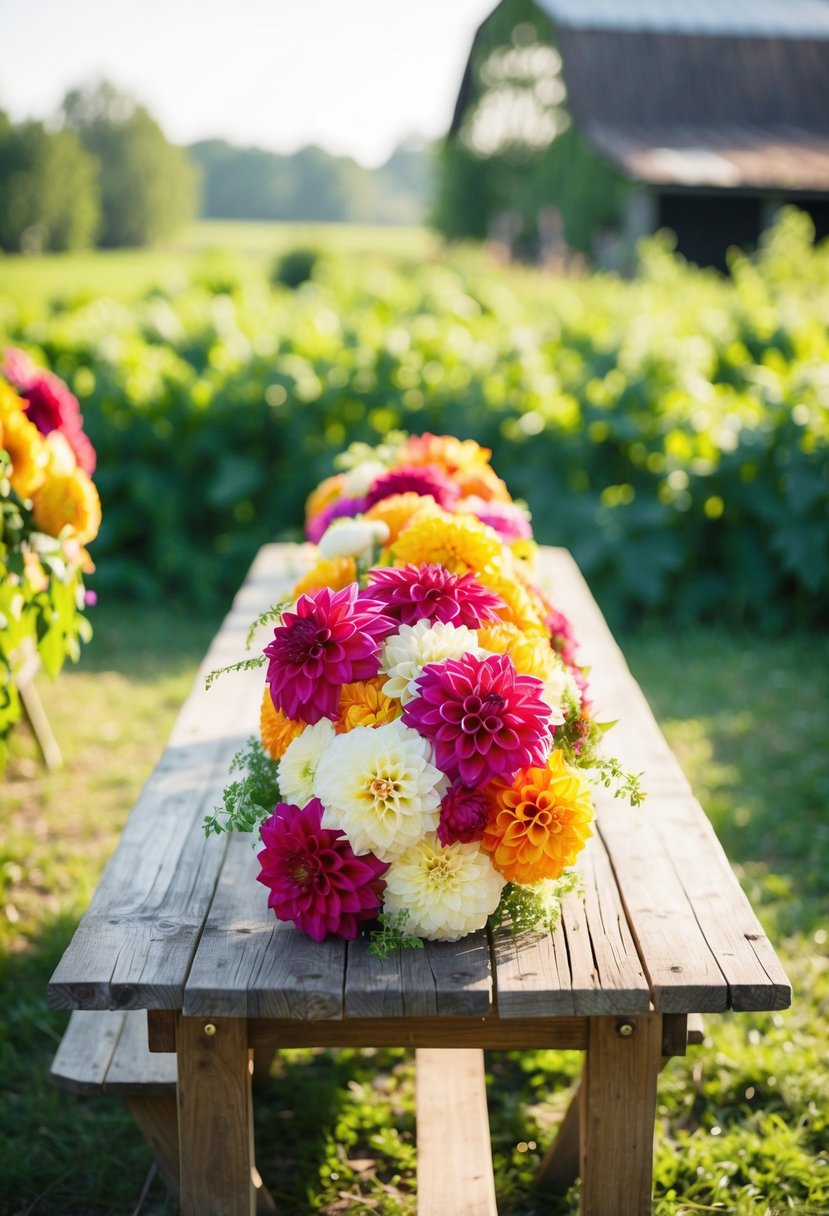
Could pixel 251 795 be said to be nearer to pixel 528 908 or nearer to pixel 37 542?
pixel 528 908

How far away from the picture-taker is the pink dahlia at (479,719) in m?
1.62

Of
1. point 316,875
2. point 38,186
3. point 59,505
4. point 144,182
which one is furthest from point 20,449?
point 144,182

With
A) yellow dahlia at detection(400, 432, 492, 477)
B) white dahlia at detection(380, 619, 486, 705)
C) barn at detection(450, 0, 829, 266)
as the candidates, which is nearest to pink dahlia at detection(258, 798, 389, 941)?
white dahlia at detection(380, 619, 486, 705)

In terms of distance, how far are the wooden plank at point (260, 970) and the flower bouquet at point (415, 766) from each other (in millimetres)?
49

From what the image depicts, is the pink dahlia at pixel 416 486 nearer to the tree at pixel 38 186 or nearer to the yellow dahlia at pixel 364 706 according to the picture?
the yellow dahlia at pixel 364 706

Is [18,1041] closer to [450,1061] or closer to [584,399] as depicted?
[450,1061]

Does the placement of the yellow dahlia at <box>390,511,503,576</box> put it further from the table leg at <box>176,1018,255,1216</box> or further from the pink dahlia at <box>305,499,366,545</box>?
the table leg at <box>176,1018,255,1216</box>

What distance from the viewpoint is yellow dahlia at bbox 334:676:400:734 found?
1.75 metres

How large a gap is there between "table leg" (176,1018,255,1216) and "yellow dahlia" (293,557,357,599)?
0.88m

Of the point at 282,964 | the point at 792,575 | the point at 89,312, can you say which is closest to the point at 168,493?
the point at 89,312

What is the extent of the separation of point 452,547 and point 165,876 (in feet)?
2.61

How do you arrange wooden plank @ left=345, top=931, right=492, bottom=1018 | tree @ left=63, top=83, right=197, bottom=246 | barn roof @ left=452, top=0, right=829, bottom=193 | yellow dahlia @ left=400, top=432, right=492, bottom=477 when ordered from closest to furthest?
wooden plank @ left=345, top=931, right=492, bottom=1018 < yellow dahlia @ left=400, top=432, right=492, bottom=477 < tree @ left=63, top=83, right=197, bottom=246 < barn roof @ left=452, top=0, right=829, bottom=193

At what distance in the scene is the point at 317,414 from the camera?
5.91 m

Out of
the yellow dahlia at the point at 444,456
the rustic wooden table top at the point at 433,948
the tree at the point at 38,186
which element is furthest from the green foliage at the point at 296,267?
the rustic wooden table top at the point at 433,948
